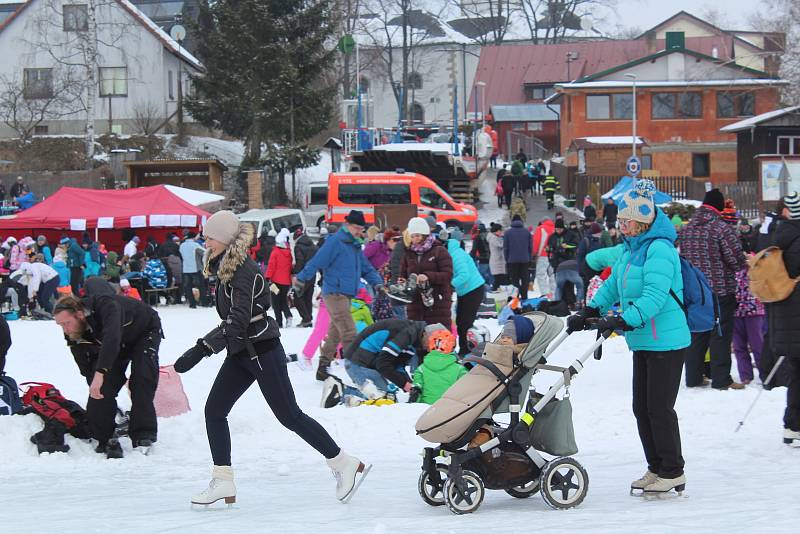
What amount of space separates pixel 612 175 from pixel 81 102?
22196mm

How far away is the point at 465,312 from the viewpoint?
12.8 metres

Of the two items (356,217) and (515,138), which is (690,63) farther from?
(356,217)

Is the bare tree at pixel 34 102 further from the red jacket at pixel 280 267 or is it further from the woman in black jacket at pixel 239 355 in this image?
the woman in black jacket at pixel 239 355

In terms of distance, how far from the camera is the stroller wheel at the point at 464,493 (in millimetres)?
6344

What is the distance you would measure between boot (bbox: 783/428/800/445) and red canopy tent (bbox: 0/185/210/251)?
1919 centimetres

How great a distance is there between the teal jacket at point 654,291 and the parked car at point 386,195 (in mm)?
24009

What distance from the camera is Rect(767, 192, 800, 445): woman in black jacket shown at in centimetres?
802

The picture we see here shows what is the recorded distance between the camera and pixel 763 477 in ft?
23.7

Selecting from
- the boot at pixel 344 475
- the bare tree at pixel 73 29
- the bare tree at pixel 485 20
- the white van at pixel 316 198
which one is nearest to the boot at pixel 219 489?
the boot at pixel 344 475

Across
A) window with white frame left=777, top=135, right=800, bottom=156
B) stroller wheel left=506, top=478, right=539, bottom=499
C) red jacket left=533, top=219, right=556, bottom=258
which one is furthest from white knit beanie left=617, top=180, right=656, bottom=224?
window with white frame left=777, top=135, right=800, bottom=156

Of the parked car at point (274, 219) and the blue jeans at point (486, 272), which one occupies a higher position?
the parked car at point (274, 219)

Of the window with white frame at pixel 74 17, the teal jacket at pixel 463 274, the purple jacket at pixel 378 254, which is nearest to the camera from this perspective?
the teal jacket at pixel 463 274

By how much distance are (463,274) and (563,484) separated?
6229 millimetres

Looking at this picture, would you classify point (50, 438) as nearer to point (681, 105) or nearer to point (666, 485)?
point (666, 485)
